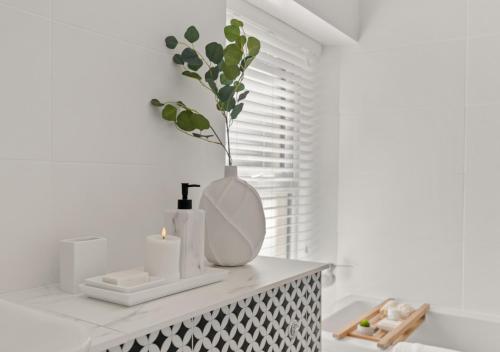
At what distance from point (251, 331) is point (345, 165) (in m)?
1.40

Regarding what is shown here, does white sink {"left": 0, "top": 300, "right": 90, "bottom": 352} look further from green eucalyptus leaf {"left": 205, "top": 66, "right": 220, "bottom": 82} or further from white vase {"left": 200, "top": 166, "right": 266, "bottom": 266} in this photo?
green eucalyptus leaf {"left": 205, "top": 66, "right": 220, "bottom": 82}

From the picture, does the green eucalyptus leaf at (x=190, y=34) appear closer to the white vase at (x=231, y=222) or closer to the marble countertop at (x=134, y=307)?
the white vase at (x=231, y=222)

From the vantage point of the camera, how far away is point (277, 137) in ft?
6.30

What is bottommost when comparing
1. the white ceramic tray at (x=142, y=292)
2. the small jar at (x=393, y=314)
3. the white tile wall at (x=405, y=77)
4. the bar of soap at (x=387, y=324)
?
the bar of soap at (x=387, y=324)

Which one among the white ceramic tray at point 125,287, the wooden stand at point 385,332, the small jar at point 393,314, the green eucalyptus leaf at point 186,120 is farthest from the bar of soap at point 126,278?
the small jar at point 393,314

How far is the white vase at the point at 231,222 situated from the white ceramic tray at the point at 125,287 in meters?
0.25

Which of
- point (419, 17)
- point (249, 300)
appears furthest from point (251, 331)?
point (419, 17)

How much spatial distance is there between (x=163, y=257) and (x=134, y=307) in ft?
0.36

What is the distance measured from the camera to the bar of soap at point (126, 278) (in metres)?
0.77

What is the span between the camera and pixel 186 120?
1087 millimetres

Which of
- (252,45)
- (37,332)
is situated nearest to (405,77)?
(252,45)

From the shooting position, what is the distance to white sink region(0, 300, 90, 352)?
47 cm

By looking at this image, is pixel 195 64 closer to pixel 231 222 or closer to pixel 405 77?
pixel 231 222

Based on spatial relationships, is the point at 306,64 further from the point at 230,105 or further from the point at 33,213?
the point at 33,213
